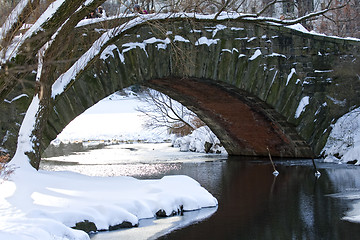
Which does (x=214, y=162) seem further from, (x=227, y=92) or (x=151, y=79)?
(x=151, y=79)

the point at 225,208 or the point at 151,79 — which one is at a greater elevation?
the point at 151,79

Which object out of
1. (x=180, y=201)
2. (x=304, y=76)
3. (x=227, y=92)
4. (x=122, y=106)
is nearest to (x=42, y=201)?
(x=180, y=201)

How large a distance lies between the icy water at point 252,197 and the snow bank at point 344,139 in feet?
2.68

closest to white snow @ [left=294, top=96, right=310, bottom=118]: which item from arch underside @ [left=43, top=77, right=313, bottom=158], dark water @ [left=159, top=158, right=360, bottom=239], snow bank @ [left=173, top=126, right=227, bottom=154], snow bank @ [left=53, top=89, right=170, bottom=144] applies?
arch underside @ [left=43, top=77, right=313, bottom=158]

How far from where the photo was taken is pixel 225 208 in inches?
413

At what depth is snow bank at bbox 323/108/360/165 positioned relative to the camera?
17.2m

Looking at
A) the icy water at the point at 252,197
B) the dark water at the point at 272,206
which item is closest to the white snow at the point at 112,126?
the icy water at the point at 252,197

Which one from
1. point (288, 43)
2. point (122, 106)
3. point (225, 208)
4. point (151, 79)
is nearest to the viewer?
point (225, 208)

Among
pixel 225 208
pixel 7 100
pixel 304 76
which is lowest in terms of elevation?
pixel 225 208

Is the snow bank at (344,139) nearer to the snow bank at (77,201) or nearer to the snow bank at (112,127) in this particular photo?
the snow bank at (77,201)

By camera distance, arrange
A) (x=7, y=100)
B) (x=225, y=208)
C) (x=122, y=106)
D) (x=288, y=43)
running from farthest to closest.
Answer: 1. (x=122, y=106)
2. (x=288, y=43)
3. (x=7, y=100)
4. (x=225, y=208)

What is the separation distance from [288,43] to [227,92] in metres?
2.17

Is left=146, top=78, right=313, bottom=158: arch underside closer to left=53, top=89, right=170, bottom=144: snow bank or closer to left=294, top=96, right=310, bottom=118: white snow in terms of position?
left=294, top=96, right=310, bottom=118: white snow

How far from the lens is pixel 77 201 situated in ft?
28.9
